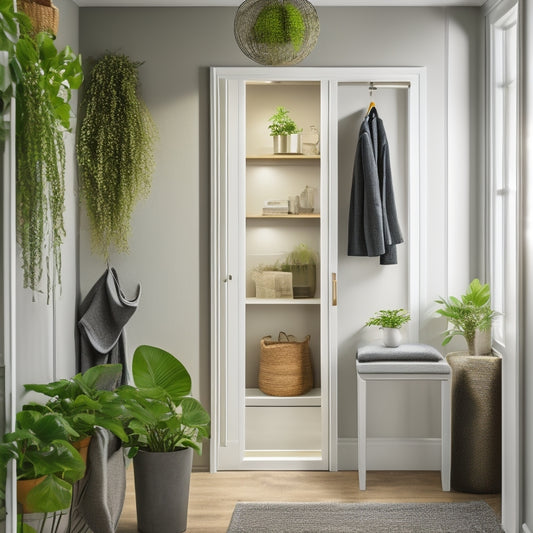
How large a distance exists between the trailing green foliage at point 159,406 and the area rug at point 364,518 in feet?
1.55

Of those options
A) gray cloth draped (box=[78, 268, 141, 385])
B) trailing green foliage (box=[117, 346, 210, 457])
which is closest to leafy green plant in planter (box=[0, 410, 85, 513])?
trailing green foliage (box=[117, 346, 210, 457])

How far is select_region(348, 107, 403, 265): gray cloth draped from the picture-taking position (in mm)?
4109

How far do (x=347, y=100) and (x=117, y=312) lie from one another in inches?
70.3

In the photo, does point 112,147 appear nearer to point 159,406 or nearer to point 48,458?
point 159,406

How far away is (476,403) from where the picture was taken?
153 inches

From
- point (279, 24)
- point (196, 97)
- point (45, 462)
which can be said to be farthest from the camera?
point (196, 97)

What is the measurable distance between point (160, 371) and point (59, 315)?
59cm

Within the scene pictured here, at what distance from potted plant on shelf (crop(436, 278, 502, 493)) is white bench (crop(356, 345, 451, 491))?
0.24 ft

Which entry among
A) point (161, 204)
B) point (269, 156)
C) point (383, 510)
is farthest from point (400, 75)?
point (383, 510)

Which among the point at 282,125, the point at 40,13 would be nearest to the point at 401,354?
the point at 282,125

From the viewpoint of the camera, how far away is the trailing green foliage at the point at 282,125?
443 cm

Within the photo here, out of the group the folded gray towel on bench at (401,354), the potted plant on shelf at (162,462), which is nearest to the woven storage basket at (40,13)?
the potted plant on shelf at (162,462)

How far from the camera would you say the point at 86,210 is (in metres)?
4.16

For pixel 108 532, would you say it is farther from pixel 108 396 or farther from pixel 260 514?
pixel 260 514
